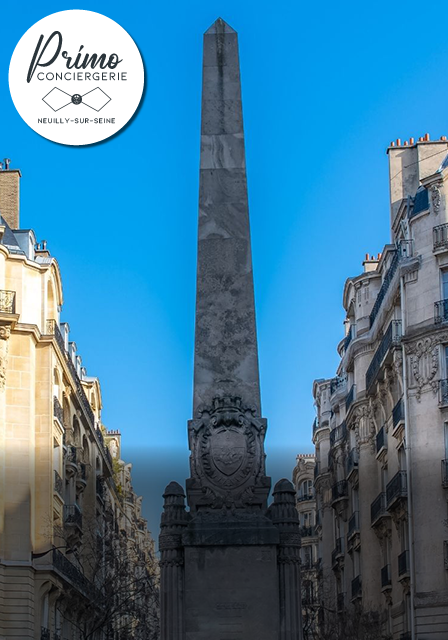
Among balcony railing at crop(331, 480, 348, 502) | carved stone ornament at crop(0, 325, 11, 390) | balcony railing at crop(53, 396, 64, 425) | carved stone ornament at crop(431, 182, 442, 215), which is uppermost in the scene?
carved stone ornament at crop(431, 182, 442, 215)

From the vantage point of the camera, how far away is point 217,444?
21906mm

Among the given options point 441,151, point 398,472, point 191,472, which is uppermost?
point 441,151

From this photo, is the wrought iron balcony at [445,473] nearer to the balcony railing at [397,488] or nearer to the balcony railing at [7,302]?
the balcony railing at [397,488]

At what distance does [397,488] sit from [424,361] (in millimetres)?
4191

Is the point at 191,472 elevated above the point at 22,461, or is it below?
below

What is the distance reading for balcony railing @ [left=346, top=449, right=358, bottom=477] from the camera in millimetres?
53000

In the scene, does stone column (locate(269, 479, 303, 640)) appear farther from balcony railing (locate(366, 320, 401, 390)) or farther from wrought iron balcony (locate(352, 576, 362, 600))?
wrought iron balcony (locate(352, 576, 362, 600))

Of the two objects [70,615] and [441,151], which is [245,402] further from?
[70,615]

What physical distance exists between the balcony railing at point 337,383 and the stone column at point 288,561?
131 feet

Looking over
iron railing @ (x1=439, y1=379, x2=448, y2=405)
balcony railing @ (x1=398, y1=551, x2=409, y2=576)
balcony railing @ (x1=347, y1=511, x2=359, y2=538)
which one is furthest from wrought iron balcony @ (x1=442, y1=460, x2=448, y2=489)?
balcony railing @ (x1=347, y1=511, x2=359, y2=538)

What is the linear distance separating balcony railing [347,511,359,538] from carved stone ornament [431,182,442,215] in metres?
15.3

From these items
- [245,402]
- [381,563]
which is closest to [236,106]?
[245,402]

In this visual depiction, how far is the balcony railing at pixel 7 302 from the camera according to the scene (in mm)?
42938

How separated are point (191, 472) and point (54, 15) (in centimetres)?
1142
